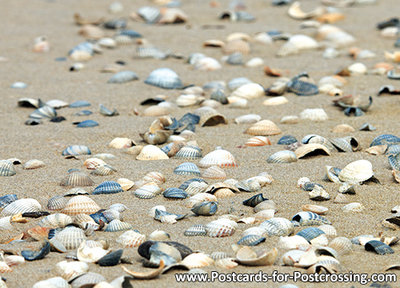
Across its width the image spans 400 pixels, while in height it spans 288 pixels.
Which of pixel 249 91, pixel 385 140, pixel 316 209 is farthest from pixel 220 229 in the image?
pixel 249 91

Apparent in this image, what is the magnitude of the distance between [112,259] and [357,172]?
165 centimetres

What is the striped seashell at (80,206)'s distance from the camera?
3.39m

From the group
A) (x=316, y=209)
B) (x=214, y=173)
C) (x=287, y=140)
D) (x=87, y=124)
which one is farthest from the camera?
(x=87, y=124)

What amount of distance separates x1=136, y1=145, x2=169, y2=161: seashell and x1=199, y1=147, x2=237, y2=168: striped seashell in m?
0.29

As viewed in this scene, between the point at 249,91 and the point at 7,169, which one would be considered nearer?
the point at 7,169

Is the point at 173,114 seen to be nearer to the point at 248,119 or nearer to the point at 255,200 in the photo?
the point at 248,119

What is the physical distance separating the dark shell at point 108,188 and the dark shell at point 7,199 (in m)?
0.44

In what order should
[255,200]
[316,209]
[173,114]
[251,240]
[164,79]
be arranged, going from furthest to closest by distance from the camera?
[164,79] < [173,114] < [255,200] < [316,209] < [251,240]

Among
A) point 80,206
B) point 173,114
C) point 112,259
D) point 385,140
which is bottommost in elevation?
point 173,114

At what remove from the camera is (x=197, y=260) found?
9.11 feet

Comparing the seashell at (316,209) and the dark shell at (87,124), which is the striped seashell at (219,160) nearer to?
the seashell at (316,209)

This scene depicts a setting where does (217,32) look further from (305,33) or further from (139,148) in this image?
(139,148)

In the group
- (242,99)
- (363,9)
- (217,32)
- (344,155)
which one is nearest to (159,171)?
(344,155)

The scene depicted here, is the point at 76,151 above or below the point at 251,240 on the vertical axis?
below
